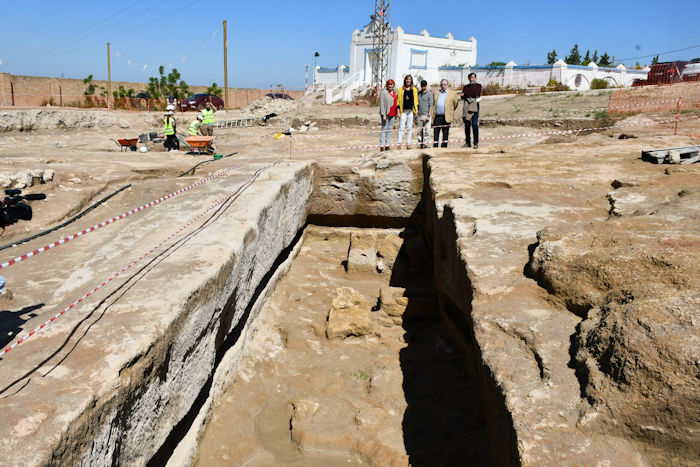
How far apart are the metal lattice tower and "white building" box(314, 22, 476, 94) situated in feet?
1.28

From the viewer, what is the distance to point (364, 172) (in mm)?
7895

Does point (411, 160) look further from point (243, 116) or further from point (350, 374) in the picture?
point (243, 116)

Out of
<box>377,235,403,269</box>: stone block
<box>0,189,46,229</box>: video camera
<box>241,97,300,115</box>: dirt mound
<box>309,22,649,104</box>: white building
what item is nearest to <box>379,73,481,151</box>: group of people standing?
<box>377,235,403,269</box>: stone block

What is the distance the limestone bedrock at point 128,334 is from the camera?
6.93 ft

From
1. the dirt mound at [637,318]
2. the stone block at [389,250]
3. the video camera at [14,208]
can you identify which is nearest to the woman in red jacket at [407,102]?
the stone block at [389,250]

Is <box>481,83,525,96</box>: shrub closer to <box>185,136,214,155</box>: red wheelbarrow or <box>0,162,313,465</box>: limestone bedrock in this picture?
<box>185,136,214,155</box>: red wheelbarrow

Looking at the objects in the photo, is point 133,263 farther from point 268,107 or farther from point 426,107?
point 268,107

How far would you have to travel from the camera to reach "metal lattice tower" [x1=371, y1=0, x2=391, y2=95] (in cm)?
2780

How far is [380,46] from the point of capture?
2914 cm

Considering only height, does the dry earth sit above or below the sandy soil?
above

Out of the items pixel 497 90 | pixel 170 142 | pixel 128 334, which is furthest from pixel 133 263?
pixel 497 90

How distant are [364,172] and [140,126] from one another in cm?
1285

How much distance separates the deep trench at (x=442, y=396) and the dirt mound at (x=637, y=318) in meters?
0.47

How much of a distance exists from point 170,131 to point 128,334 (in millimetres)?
8166
